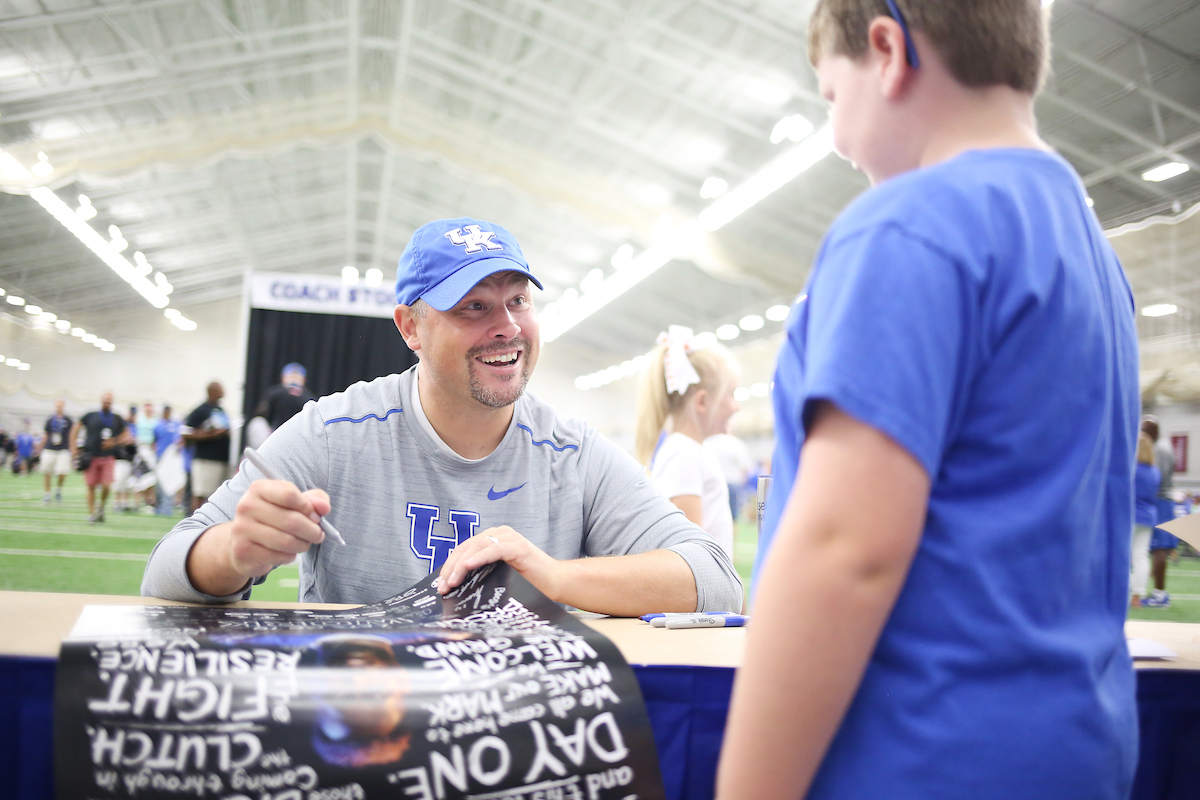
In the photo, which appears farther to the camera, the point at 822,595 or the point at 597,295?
the point at 597,295

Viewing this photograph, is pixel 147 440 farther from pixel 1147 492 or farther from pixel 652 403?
pixel 1147 492

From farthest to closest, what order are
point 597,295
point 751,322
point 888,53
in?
point 751,322 → point 597,295 → point 888,53

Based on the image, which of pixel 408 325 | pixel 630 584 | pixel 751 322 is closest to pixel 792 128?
pixel 408 325

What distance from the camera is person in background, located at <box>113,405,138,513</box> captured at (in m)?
5.83

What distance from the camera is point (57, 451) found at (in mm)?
5320

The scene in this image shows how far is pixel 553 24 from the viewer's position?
7844 mm

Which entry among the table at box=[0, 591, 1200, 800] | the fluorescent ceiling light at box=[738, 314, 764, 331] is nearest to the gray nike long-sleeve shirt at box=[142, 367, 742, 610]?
the table at box=[0, 591, 1200, 800]

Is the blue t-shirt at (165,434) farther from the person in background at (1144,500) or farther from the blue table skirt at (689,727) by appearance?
the person in background at (1144,500)

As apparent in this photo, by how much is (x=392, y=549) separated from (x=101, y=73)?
5.22 m

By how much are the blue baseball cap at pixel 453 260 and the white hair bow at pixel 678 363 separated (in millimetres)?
1237

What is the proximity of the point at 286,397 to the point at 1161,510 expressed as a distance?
679 centimetres

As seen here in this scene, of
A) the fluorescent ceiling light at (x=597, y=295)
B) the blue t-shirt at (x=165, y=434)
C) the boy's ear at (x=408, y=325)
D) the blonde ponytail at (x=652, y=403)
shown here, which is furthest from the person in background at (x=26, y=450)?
the fluorescent ceiling light at (x=597, y=295)

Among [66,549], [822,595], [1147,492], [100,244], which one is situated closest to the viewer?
[822,595]

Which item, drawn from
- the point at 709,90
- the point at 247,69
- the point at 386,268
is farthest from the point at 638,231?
the point at 386,268
